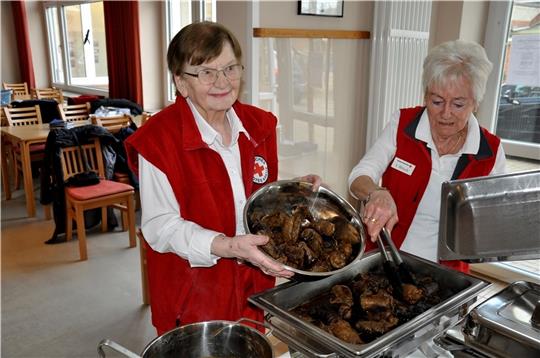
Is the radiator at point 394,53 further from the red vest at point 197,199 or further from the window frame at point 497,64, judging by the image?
the red vest at point 197,199

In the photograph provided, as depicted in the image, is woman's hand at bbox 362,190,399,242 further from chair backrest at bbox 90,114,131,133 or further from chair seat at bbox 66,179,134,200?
chair backrest at bbox 90,114,131,133

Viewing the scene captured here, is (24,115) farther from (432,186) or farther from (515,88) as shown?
(432,186)

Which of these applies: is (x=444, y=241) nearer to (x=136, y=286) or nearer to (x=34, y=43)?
(x=136, y=286)

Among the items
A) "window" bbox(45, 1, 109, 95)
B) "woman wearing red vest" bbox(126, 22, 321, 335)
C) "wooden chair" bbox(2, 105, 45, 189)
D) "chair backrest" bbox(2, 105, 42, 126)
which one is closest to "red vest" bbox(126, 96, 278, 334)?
"woman wearing red vest" bbox(126, 22, 321, 335)

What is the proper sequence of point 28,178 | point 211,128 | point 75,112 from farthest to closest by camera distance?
point 75,112 → point 28,178 → point 211,128

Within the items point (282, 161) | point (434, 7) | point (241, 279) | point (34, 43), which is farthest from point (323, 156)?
point (34, 43)

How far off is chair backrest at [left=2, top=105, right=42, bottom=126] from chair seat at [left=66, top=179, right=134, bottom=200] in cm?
197

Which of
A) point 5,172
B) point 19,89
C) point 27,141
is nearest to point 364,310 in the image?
point 27,141

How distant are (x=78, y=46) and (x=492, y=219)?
7.24m

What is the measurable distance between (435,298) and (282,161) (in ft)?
5.33

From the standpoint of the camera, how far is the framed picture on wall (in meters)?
2.41

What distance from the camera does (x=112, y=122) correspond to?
166 inches

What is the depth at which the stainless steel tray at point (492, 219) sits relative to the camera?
3.41ft

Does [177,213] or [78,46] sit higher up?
[78,46]
